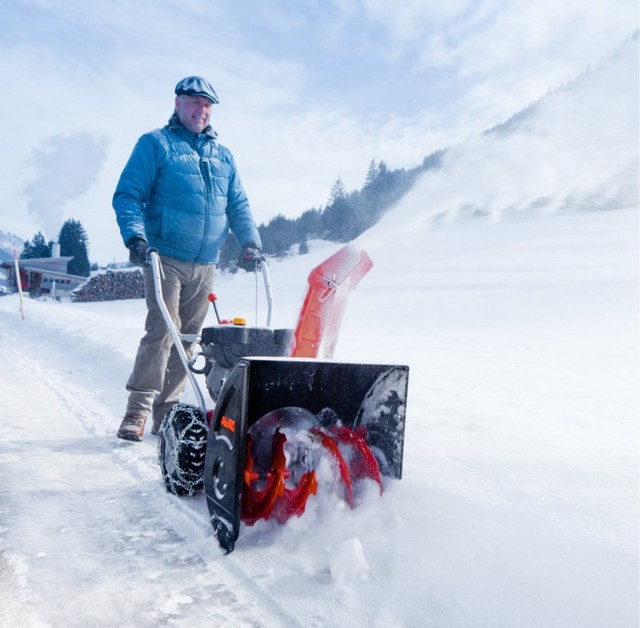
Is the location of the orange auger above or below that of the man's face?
below

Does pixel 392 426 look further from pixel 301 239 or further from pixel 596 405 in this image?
pixel 301 239

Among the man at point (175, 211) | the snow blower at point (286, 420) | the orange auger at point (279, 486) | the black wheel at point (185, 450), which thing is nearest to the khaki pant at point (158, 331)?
the man at point (175, 211)

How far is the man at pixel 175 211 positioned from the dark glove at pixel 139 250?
0.07 metres

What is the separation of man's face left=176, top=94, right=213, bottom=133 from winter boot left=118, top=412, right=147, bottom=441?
1772mm

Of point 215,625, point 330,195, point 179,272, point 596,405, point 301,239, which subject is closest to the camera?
point 215,625

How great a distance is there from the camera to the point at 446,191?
5379 millimetres

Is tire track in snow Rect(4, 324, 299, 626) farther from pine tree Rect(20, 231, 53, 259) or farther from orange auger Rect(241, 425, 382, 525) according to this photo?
pine tree Rect(20, 231, 53, 259)

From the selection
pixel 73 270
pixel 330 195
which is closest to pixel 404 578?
pixel 73 270

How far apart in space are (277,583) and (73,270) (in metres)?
58.1

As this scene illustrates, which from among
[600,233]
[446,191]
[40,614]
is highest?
[600,233]

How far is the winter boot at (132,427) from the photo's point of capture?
347 centimetres

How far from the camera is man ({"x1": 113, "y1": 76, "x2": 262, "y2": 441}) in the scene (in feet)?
11.2

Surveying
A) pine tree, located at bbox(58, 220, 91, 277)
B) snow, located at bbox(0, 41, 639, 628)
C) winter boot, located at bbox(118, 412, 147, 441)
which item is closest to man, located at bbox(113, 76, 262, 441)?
winter boot, located at bbox(118, 412, 147, 441)

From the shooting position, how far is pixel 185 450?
2447 millimetres
